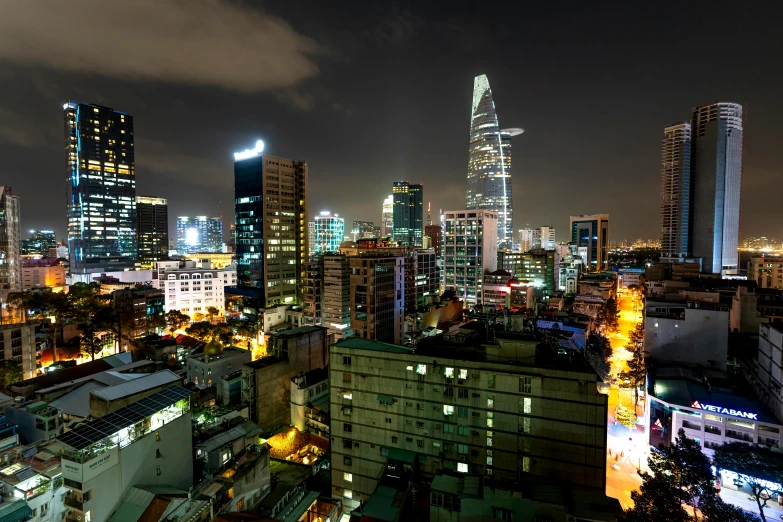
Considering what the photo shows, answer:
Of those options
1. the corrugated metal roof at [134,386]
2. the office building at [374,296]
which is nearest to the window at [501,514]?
the corrugated metal roof at [134,386]

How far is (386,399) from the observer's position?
27.4 m

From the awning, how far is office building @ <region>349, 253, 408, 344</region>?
118ft

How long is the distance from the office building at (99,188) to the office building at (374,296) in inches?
4870

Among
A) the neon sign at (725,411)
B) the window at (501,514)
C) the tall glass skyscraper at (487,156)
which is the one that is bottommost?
the window at (501,514)

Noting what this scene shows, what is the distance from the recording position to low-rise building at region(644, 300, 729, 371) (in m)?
43.8

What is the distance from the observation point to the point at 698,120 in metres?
138

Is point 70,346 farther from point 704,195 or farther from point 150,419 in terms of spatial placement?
point 704,195

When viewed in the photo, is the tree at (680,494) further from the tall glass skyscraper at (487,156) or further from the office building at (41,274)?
the tall glass skyscraper at (487,156)

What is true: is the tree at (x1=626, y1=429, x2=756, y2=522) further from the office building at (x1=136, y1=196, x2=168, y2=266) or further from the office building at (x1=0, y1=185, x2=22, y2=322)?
the office building at (x1=136, y1=196, x2=168, y2=266)

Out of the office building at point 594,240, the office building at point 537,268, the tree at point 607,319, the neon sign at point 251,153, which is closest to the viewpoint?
the tree at point 607,319

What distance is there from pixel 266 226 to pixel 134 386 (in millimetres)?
63973

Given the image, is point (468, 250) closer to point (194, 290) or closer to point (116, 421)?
point (194, 290)

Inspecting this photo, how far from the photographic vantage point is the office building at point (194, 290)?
84.6m

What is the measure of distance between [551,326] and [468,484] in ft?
138
